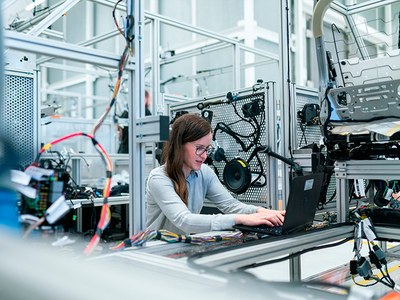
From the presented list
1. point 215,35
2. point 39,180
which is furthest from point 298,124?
point 215,35

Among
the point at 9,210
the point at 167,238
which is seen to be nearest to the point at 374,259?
the point at 167,238

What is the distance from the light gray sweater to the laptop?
101 millimetres

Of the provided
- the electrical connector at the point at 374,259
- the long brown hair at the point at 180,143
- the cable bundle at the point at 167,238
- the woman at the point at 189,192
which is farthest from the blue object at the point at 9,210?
the electrical connector at the point at 374,259

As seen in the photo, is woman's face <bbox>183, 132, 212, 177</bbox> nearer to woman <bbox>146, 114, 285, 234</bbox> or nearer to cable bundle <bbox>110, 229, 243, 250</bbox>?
woman <bbox>146, 114, 285, 234</bbox>

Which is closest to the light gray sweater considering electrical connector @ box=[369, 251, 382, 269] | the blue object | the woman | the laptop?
the woman

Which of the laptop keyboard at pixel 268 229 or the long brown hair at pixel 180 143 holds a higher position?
the long brown hair at pixel 180 143

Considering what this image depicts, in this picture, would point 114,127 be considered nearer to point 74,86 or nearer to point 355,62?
point 355,62

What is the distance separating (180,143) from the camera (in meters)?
1.67

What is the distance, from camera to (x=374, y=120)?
1.41m

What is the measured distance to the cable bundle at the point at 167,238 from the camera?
1050mm

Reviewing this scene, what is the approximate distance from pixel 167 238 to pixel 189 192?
2.01 feet

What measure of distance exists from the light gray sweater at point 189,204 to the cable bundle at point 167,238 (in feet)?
0.30

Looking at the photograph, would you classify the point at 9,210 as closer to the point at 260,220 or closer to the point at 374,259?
the point at 260,220

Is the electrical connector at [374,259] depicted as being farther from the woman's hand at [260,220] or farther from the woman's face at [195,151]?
the woman's face at [195,151]
